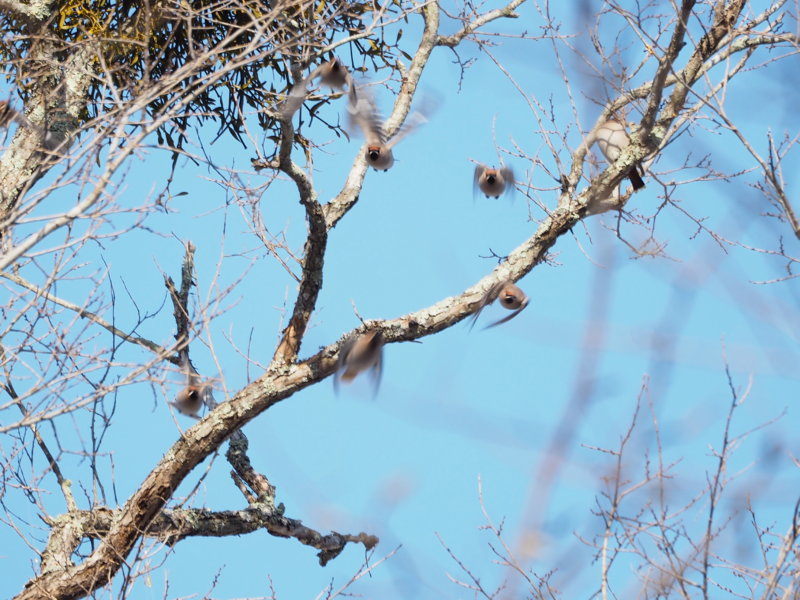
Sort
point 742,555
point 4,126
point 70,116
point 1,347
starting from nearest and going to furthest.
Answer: point 742,555
point 1,347
point 4,126
point 70,116

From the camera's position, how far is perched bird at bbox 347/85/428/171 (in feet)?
13.2

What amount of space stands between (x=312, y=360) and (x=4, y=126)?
1.40 metres

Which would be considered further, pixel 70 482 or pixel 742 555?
pixel 70 482

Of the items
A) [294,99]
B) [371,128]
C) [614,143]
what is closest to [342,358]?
[294,99]

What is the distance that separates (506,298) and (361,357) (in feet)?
1.92

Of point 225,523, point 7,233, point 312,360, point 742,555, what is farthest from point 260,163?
point 742,555

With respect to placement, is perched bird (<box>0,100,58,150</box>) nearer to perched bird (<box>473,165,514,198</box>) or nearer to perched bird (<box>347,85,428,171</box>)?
perched bird (<box>347,85,428,171</box>)

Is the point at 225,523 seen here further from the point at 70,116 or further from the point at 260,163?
the point at 70,116

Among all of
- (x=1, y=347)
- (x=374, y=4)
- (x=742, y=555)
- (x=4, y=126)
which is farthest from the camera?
(x=374, y=4)

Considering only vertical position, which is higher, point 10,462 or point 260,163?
point 260,163

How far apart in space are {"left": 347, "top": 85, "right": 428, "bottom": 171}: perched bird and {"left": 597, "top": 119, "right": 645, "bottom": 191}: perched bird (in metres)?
0.82

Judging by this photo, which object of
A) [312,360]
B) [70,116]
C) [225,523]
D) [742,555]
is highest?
[70,116]

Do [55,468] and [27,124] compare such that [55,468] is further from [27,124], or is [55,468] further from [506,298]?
[506,298]

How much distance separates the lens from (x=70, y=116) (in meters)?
3.99
